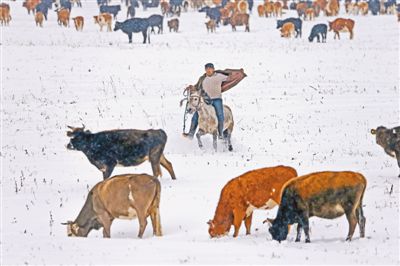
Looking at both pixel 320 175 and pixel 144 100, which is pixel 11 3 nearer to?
pixel 144 100

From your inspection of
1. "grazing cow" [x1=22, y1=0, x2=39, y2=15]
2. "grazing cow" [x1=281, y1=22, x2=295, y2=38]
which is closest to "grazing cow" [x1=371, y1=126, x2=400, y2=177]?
"grazing cow" [x1=281, y1=22, x2=295, y2=38]

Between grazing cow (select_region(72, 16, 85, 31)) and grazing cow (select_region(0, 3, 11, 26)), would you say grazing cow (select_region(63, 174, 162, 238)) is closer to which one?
grazing cow (select_region(72, 16, 85, 31))

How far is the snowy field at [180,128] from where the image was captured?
9914 mm

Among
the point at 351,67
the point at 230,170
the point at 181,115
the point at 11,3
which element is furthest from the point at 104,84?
the point at 11,3

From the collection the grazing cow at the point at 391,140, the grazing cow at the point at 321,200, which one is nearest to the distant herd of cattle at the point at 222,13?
the grazing cow at the point at 391,140

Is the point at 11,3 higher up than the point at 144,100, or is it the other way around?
the point at 11,3

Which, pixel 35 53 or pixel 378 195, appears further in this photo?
pixel 35 53

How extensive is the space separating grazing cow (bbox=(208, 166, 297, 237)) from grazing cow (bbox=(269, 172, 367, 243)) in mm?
679

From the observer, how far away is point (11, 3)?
190 ft

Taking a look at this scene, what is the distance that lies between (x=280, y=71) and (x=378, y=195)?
16552mm

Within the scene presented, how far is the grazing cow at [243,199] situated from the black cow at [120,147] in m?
3.52

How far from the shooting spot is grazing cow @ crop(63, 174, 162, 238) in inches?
442

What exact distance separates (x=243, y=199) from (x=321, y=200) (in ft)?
4.38

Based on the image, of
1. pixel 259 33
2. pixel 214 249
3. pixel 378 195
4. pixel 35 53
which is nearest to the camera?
pixel 214 249
